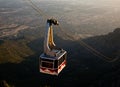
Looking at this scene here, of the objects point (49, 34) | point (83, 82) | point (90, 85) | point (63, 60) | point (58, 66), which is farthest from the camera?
point (83, 82)

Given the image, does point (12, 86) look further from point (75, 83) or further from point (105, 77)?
point (105, 77)

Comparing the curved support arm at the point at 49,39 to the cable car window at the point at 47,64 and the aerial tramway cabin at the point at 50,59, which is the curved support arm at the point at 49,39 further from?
the cable car window at the point at 47,64

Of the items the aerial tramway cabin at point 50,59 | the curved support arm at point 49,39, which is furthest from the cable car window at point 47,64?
the curved support arm at point 49,39

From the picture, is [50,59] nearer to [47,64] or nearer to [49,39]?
[47,64]

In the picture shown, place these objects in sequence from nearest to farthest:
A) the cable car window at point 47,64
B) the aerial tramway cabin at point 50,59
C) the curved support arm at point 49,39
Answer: the curved support arm at point 49,39, the aerial tramway cabin at point 50,59, the cable car window at point 47,64

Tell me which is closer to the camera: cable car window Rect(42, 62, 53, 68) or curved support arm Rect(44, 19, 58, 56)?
curved support arm Rect(44, 19, 58, 56)

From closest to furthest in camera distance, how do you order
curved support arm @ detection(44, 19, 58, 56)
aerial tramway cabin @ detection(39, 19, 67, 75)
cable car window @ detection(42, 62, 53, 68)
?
curved support arm @ detection(44, 19, 58, 56) → aerial tramway cabin @ detection(39, 19, 67, 75) → cable car window @ detection(42, 62, 53, 68)

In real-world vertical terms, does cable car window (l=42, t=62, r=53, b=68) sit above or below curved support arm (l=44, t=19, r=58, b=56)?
below

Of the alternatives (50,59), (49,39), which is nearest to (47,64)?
(50,59)

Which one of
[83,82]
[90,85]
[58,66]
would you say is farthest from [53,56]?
[83,82]

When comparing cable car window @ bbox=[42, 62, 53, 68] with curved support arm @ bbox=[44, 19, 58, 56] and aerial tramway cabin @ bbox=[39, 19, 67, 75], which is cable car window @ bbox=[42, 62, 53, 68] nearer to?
aerial tramway cabin @ bbox=[39, 19, 67, 75]

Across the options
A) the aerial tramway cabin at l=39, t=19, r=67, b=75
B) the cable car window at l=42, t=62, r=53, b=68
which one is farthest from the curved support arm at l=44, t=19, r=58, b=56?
the cable car window at l=42, t=62, r=53, b=68
